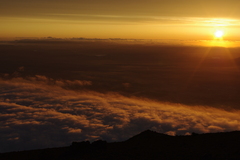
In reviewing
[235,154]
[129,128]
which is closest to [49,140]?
[129,128]

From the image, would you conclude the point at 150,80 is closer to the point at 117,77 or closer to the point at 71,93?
the point at 117,77

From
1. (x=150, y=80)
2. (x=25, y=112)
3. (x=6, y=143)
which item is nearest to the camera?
(x=6, y=143)

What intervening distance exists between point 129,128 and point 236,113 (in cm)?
2030

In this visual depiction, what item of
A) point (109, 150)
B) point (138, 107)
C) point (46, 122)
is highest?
point (138, 107)

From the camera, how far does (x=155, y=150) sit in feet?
45.2

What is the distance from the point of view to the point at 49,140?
32.1 metres

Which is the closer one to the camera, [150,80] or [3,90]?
[3,90]

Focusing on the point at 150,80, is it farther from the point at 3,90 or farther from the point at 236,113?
the point at 3,90

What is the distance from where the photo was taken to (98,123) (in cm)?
3866

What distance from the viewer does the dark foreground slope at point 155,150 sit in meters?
12.7

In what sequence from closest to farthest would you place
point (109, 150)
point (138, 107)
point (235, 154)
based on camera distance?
point (235, 154), point (109, 150), point (138, 107)

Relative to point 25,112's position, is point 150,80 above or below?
above

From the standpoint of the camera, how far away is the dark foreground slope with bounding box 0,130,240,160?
12742mm

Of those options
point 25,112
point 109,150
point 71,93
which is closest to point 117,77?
A: point 71,93
